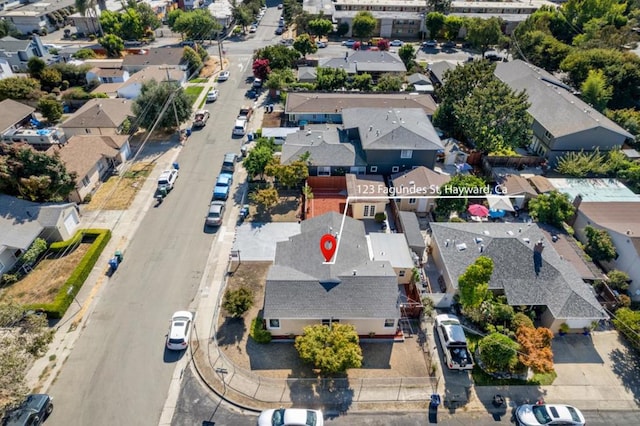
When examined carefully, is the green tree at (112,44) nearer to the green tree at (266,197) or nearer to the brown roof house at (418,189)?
the green tree at (266,197)

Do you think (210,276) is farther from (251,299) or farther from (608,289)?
(608,289)

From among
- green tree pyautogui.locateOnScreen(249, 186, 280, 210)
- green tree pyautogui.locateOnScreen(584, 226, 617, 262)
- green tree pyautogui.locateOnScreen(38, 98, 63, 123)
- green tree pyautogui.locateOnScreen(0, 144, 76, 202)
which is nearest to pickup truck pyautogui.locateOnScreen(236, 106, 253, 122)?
green tree pyautogui.locateOnScreen(249, 186, 280, 210)

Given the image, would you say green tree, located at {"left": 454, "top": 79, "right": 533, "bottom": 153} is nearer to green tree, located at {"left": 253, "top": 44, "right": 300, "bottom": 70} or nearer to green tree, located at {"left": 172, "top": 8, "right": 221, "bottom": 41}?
green tree, located at {"left": 253, "top": 44, "right": 300, "bottom": 70}

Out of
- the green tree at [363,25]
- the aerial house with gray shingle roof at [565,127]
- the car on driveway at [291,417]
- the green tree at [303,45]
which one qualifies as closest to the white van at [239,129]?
the green tree at [303,45]

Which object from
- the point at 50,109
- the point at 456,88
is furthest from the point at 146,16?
the point at 456,88

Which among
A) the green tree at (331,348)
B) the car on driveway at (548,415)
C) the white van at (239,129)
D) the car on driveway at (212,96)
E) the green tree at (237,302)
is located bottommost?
the car on driveway at (548,415)

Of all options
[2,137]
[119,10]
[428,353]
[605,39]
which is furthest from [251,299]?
[119,10]
